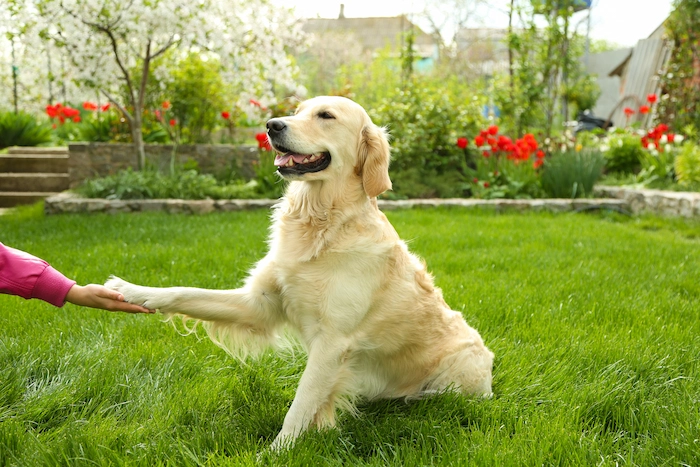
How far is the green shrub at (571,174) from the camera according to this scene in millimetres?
8023

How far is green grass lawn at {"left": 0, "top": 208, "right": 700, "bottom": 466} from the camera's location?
2.07 m

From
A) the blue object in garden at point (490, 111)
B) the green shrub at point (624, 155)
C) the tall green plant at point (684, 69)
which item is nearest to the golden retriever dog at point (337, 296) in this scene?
the green shrub at point (624, 155)

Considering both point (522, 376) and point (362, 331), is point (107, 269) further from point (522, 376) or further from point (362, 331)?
point (522, 376)

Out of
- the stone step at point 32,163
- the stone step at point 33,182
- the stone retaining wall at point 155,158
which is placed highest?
the stone retaining wall at point 155,158

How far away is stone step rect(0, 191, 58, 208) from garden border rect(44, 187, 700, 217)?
3.38ft

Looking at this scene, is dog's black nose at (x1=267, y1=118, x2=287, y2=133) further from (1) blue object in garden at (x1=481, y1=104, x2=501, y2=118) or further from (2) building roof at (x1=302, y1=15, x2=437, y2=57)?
(2) building roof at (x1=302, y1=15, x2=437, y2=57)

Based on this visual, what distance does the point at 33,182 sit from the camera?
27.6ft

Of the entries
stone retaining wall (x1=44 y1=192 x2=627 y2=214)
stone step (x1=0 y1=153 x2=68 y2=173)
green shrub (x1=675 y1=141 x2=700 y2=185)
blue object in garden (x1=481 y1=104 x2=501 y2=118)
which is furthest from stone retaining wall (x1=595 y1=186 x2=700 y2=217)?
stone step (x1=0 y1=153 x2=68 y2=173)

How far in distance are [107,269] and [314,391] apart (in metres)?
2.60

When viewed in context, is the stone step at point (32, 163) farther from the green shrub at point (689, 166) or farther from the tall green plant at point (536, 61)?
the green shrub at point (689, 166)

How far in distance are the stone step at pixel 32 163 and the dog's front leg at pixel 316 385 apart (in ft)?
25.4

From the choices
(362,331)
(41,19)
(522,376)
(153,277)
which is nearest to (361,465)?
(362,331)

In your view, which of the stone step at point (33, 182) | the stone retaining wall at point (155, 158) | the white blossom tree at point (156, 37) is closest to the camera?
the white blossom tree at point (156, 37)

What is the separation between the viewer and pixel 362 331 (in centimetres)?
242
